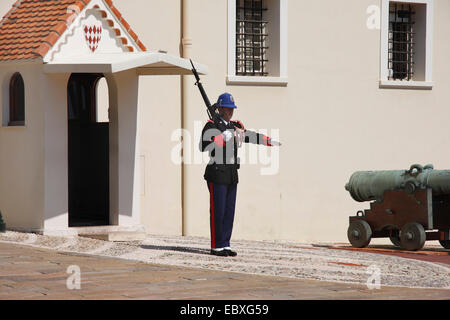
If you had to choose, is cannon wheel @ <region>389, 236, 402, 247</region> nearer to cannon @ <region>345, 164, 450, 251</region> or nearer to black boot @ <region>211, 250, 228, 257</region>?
cannon @ <region>345, 164, 450, 251</region>

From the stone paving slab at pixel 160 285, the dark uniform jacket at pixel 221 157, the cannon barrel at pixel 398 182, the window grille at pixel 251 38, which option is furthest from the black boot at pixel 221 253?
the window grille at pixel 251 38

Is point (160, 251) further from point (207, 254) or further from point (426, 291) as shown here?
point (426, 291)

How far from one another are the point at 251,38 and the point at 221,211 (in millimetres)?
6639

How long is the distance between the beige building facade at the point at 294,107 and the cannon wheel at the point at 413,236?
3.78 m

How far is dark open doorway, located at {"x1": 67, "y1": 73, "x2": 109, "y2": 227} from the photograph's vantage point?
42.7 feet

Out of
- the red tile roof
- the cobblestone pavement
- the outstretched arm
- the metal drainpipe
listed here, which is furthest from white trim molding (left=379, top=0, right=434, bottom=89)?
the cobblestone pavement

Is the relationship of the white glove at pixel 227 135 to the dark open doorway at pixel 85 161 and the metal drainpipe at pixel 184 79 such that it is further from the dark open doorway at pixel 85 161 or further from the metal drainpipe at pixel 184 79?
the metal drainpipe at pixel 184 79

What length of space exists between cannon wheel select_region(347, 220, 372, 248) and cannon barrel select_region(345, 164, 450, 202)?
44 centimetres

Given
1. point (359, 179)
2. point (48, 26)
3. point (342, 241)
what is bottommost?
point (342, 241)

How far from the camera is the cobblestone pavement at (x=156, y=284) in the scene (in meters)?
7.25

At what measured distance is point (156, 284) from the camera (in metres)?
7.84
